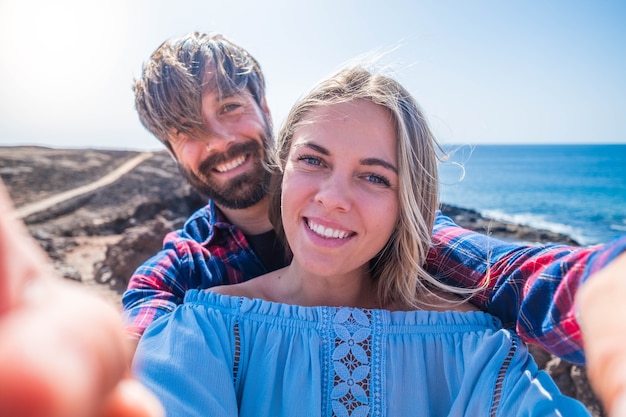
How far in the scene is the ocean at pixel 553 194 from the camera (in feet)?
72.5

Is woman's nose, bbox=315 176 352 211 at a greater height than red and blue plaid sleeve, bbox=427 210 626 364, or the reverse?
woman's nose, bbox=315 176 352 211

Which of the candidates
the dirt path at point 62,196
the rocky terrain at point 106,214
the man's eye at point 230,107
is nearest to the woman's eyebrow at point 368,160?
the rocky terrain at point 106,214

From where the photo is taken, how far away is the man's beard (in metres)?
2.82

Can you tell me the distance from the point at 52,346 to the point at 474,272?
1714 mm

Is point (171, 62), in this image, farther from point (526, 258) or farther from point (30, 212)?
point (30, 212)

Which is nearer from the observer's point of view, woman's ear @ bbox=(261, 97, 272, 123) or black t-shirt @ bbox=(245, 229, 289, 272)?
black t-shirt @ bbox=(245, 229, 289, 272)

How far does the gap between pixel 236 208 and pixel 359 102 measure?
1272 millimetres

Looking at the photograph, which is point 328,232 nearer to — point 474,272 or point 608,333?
point 474,272

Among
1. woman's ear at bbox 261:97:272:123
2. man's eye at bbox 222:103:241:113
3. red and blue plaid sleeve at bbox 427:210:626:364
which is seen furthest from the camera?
woman's ear at bbox 261:97:272:123

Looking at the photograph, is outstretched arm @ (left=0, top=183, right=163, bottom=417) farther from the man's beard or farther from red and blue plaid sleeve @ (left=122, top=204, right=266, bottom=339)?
the man's beard

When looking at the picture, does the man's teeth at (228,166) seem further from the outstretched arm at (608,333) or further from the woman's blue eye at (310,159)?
the outstretched arm at (608,333)

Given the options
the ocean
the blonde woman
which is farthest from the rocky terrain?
the ocean

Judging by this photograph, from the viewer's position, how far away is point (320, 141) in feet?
6.02

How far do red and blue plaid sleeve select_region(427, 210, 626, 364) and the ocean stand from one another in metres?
0.38
